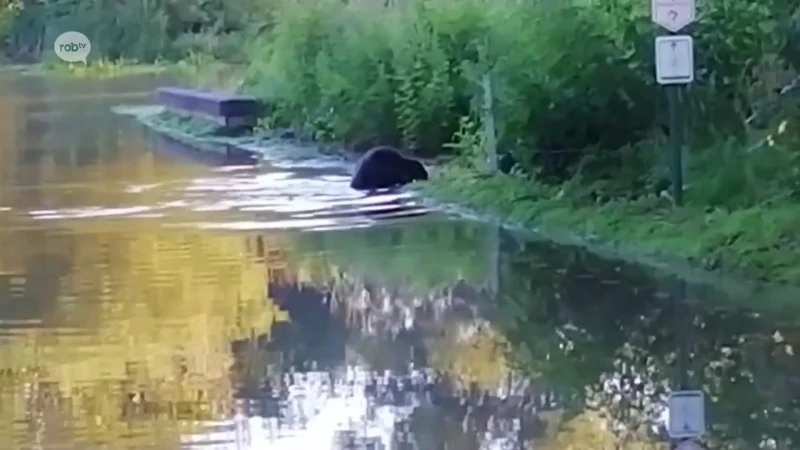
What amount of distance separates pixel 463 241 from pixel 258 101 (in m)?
14.5

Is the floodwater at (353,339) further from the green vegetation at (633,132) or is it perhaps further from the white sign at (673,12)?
the white sign at (673,12)

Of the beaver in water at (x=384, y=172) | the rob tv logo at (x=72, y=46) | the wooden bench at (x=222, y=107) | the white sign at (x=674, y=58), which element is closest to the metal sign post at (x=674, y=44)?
the white sign at (x=674, y=58)

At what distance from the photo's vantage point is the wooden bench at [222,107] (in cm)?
2948

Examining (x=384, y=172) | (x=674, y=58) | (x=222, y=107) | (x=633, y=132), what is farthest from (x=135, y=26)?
(x=674, y=58)

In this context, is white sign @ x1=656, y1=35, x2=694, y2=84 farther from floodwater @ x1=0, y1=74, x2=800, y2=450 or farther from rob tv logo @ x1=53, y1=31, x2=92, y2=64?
rob tv logo @ x1=53, y1=31, x2=92, y2=64

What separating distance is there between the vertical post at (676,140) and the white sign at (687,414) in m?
5.26

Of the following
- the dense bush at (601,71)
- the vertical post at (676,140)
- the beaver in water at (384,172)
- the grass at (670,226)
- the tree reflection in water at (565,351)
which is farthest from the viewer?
the beaver in water at (384,172)

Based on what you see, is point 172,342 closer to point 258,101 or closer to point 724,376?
point 724,376

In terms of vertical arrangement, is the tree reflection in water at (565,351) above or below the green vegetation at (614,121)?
below

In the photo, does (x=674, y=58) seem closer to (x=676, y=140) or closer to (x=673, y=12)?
(x=673, y=12)

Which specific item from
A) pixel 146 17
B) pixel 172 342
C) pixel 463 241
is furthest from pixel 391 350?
pixel 146 17

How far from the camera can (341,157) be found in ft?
81.0

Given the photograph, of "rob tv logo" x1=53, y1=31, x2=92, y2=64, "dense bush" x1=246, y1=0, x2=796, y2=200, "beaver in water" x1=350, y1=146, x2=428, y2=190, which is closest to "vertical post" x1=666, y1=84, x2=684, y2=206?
"dense bush" x1=246, y1=0, x2=796, y2=200

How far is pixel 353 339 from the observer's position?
11.4 metres
